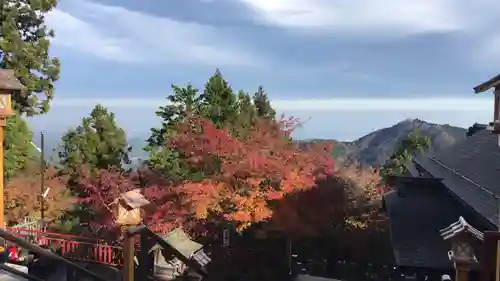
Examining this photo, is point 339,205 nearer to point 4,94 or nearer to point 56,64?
point 4,94

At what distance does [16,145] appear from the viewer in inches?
990

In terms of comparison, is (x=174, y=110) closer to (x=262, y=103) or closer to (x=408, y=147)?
(x=262, y=103)

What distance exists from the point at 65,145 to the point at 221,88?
10.7 metres

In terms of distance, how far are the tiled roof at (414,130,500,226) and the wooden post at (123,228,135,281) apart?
6241 mm

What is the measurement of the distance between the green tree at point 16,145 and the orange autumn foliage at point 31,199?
0.80 m

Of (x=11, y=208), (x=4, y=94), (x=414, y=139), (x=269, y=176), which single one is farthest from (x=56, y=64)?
(x=414, y=139)

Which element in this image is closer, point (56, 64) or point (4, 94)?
point (4, 94)

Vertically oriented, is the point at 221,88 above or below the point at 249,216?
above

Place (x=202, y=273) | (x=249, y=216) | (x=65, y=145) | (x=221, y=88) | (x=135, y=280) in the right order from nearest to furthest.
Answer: (x=135, y=280) → (x=202, y=273) → (x=249, y=216) → (x=221, y=88) → (x=65, y=145)

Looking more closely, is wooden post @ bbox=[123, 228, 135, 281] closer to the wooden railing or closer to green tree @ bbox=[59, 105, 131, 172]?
the wooden railing

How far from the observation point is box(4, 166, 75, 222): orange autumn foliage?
2180cm

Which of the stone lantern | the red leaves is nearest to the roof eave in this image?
the stone lantern

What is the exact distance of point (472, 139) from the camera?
1444 cm

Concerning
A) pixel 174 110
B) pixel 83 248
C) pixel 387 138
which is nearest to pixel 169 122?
pixel 174 110
